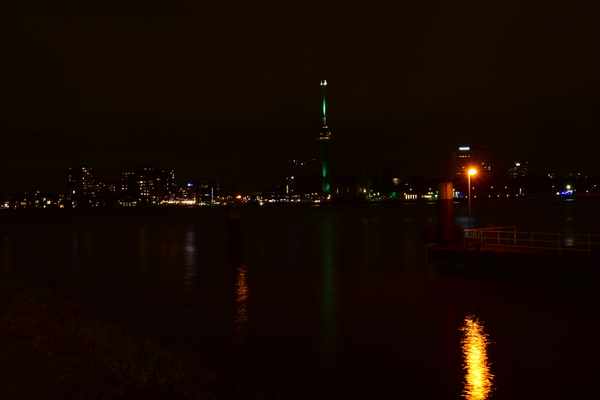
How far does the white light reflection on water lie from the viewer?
33.0 feet

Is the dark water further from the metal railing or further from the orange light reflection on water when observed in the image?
→ the metal railing

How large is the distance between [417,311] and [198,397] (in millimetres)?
11300

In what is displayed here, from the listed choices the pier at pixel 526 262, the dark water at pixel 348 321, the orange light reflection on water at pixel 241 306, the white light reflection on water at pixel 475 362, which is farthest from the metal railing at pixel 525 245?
the orange light reflection on water at pixel 241 306

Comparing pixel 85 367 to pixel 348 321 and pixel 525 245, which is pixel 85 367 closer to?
pixel 348 321

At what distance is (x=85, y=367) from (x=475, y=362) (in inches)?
313

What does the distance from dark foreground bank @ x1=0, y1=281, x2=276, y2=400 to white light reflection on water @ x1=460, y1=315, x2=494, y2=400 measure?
168 inches

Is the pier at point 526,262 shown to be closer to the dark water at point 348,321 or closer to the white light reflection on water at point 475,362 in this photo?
the dark water at point 348,321

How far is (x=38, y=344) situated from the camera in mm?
8641

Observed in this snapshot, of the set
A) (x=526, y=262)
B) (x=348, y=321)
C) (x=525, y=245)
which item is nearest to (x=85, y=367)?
(x=348, y=321)

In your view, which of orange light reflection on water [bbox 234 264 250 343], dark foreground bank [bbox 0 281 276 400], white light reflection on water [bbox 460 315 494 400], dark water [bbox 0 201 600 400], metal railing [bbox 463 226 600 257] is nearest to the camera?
dark foreground bank [bbox 0 281 276 400]

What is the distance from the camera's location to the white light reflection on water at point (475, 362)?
10.1 metres

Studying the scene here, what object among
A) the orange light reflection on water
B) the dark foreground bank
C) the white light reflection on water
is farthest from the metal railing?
the dark foreground bank

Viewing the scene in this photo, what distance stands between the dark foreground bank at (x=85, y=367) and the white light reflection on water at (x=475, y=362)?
Result: 14.0 ft

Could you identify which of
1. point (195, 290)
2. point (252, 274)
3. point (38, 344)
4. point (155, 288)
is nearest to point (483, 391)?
point (38, 344)
